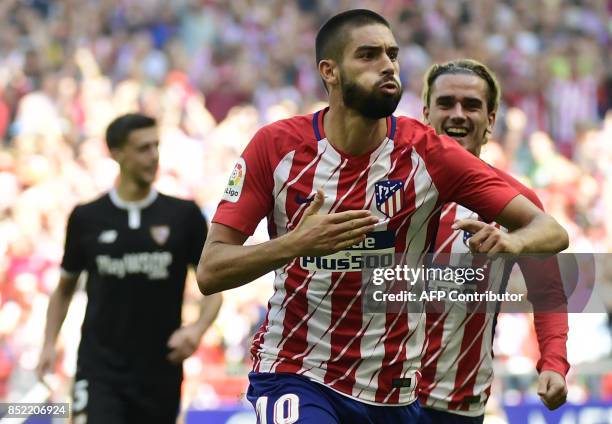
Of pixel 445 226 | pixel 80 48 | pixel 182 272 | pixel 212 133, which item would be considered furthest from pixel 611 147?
pixel 445 226

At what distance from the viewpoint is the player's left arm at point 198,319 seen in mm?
8062

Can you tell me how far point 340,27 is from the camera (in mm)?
5883

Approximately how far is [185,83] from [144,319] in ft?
33.8

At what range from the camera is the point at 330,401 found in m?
5.65

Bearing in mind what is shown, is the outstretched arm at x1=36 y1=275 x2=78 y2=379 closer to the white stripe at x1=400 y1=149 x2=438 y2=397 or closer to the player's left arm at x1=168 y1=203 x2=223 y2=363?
the player's left arm at x1=168 y1=203 x2=223 y2=363

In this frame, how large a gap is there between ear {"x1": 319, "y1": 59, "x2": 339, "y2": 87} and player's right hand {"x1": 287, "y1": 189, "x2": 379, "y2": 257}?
93cm

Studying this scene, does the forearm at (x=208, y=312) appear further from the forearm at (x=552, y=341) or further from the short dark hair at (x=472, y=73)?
the forearm at (x=552, y=341)

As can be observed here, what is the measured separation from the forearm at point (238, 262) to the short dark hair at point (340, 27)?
38.9 inches

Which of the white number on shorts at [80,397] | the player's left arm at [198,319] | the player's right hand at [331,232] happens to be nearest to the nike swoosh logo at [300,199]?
the player's right hand at [331,232]

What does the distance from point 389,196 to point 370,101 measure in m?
0.40

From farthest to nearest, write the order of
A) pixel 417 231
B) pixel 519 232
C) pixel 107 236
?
pixel 107 236 < pixel 417 231 < pixel 519 232

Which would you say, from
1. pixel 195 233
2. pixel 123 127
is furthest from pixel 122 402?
pixel 123 127

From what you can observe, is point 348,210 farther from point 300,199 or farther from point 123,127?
point 123,127

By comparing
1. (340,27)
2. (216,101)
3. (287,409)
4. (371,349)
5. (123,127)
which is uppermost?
(216,101)
